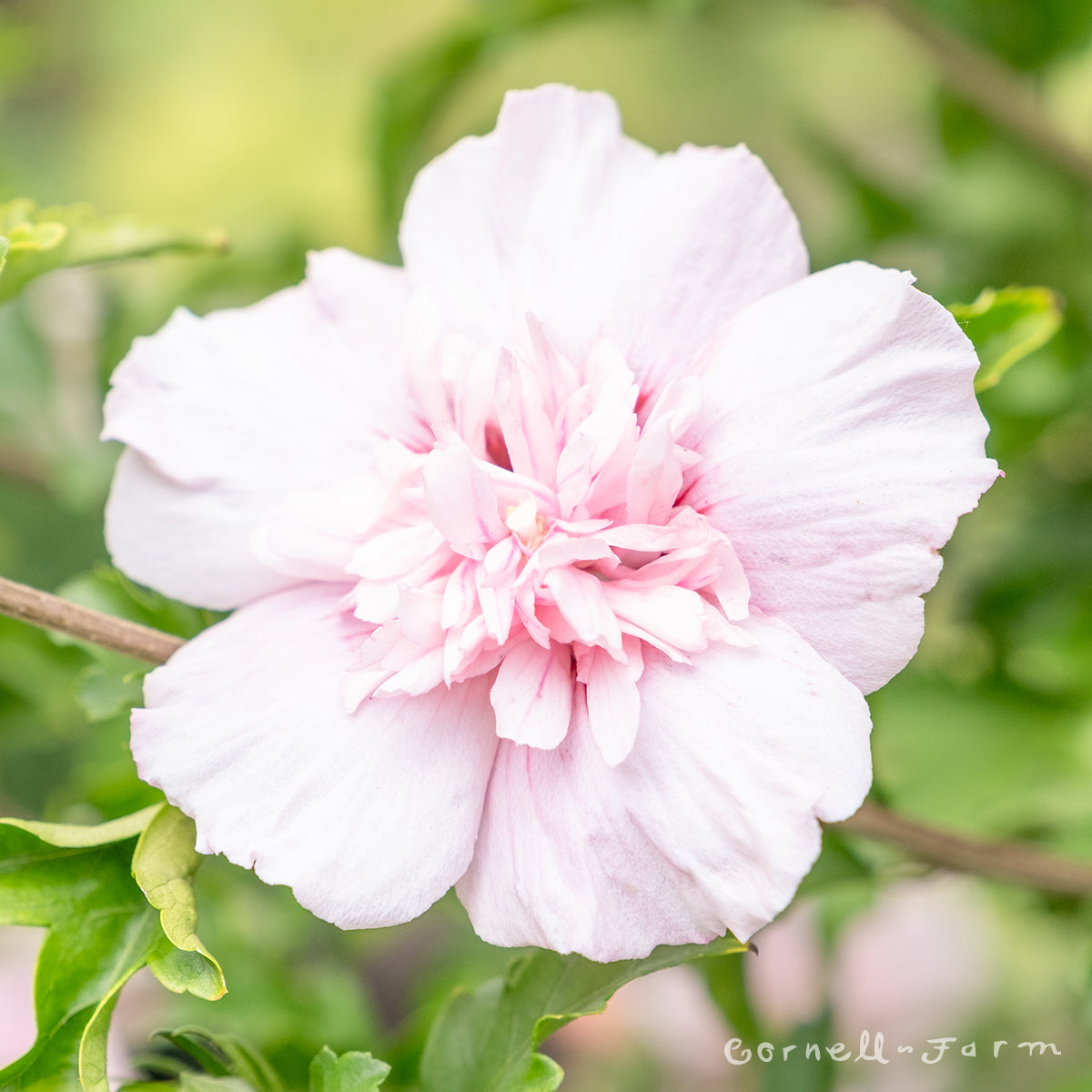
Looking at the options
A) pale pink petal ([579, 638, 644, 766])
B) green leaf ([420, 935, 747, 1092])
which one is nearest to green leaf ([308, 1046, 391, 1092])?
green leaf ([420, 935, 747, 1092])

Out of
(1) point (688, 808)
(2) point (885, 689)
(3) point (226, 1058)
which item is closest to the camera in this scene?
(1) point (688, 808)

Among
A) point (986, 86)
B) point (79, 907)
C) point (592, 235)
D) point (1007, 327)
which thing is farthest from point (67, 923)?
point (986, 86)

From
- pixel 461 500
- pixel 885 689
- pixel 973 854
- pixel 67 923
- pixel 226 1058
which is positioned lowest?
pixel 885 689

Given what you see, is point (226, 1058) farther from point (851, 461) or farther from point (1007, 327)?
point (1007, 327)

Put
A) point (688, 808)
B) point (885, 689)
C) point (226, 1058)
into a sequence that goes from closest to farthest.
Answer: point (688, 808)
point (226, 1058)
point (885, 689)

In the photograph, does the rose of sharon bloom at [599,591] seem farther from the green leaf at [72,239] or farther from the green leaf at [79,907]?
the green leaf at [72,239]

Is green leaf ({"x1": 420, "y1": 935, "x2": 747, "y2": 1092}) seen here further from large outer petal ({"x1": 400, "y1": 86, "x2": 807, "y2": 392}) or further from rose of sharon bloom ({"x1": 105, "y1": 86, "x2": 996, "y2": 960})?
large outer petal ({"x1": 400, "y1": 86, "x2": 807, "y2": 392})

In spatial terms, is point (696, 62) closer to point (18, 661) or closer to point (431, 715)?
point (18, 661)

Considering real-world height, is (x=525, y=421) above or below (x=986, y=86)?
above

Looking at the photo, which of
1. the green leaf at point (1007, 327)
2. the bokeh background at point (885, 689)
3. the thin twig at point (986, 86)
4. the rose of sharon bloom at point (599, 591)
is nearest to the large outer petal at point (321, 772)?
the rose of sharon bloom at point (599, 591)

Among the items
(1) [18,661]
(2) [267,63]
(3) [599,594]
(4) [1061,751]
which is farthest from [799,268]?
(2) [267,63]
